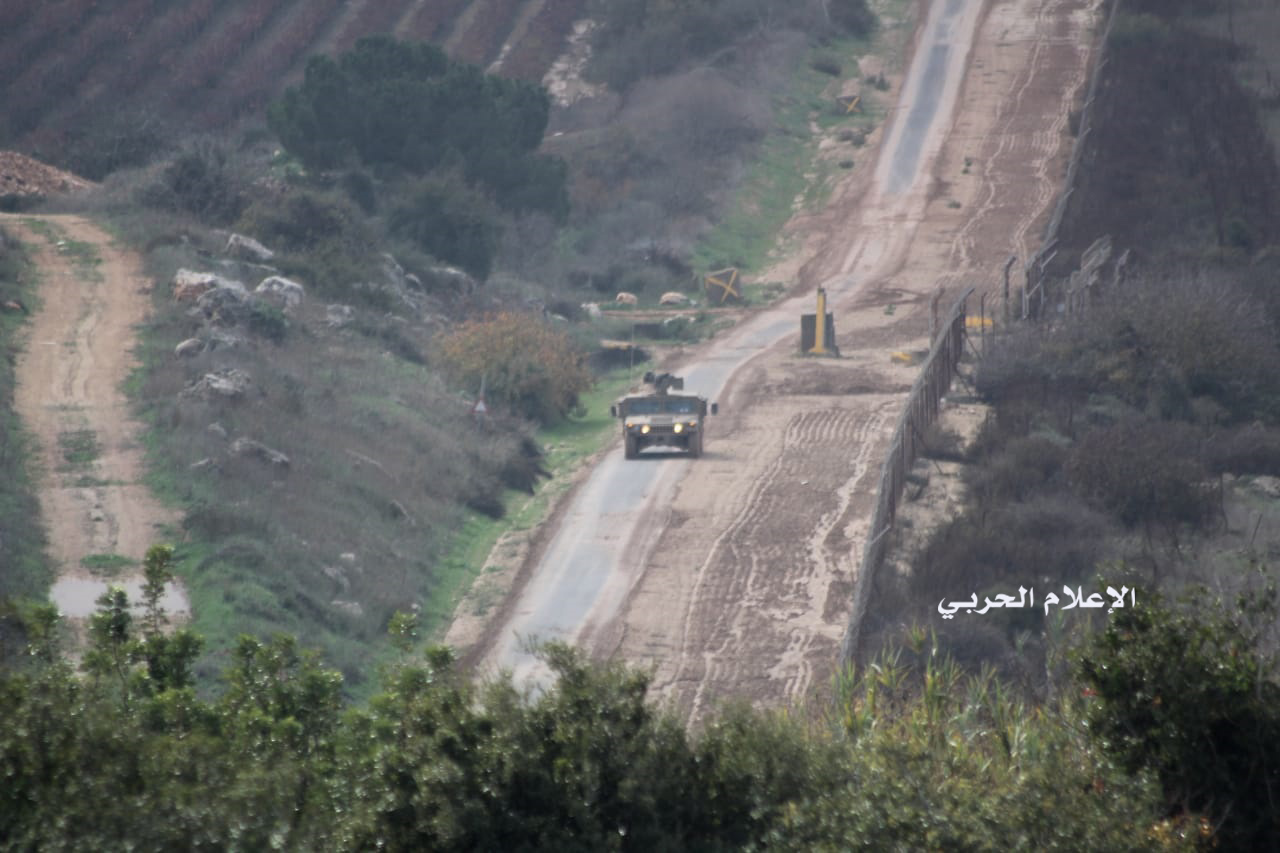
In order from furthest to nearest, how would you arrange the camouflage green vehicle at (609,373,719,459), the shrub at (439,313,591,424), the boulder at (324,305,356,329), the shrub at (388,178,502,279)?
1. the shrub at (388,178,502,279)
2. the boulder at (324,305,356,329)
3. the shrub at (439,313,591,424)
4. the camouflage green vehicle at (609,373,719,459)

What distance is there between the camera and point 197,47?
214ft

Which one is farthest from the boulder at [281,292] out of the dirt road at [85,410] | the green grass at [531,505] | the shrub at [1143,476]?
the shrub at [1143,476]

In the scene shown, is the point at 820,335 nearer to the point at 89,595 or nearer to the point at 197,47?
the point at 89,595

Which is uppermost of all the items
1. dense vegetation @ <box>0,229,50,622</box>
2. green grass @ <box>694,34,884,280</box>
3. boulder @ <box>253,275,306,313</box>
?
dense vegetation @ <box>0,229,50,622</box>

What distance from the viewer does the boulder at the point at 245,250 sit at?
39.5 metres

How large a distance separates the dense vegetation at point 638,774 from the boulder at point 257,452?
17.5 meters

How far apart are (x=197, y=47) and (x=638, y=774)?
211 ft

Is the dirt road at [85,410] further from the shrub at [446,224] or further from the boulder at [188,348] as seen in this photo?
the shrub at [446,224]

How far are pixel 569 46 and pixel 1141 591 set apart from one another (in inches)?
2589

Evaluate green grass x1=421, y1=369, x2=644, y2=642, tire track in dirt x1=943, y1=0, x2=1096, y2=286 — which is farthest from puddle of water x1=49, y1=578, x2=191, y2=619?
tire track in dirt x1=943, y1=0, x2=1096, y2=286

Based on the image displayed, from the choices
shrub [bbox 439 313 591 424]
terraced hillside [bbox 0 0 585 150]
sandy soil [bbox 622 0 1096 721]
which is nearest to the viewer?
sandy soil [bbox 622 0 1096 721]

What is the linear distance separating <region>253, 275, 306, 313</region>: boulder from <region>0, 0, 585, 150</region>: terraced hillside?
70.9 ft

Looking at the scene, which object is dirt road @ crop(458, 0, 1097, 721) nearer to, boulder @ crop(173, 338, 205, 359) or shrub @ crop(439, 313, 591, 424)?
shrub @ crop(439, 313, 591, 424)

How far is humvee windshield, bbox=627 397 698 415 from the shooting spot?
29.8 metres
